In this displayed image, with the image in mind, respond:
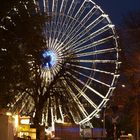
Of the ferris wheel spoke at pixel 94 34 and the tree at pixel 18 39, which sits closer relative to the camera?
the tree at pixel 18 39

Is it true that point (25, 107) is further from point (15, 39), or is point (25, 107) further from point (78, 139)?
point (15, 39)

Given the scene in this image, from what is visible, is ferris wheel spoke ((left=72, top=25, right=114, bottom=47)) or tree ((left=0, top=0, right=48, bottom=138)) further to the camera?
ferris wheel spoke ((left=72, top=25, right=114, bottom=47))

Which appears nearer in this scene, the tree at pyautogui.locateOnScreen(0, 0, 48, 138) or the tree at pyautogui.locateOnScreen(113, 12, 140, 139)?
the tree at pyautogui.locateOnScreen(0, 0, 48, 138)

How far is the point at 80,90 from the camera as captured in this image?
157 ft

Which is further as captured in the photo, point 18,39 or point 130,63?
point 130,63

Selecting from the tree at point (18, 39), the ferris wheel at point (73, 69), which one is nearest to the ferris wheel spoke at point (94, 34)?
the ferris wheel at point (73, 69)

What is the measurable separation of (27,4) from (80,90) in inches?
1138

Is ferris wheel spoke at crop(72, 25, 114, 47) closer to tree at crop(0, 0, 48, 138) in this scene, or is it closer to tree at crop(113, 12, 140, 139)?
tree at crop(113, 12, 140, 139)

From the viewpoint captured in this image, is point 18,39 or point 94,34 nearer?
point 18,39

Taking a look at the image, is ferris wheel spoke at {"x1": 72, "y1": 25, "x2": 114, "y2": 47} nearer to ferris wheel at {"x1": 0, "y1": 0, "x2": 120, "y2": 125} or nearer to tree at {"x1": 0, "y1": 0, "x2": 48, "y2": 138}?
ferris wheel at {"x1": 0, "y1": 0, "x2": 120, "y2": 125}

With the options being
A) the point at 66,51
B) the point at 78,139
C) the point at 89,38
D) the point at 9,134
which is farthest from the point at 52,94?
the point at 9,134

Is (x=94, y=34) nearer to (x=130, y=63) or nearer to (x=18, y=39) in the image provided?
(x=130, y=63)

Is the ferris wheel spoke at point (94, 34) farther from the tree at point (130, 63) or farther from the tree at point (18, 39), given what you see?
the tree at point (18, 39)

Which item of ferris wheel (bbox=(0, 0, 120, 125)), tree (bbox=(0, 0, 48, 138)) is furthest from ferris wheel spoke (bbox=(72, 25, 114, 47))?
tree (bbox=(0, 0, 48, 138))
